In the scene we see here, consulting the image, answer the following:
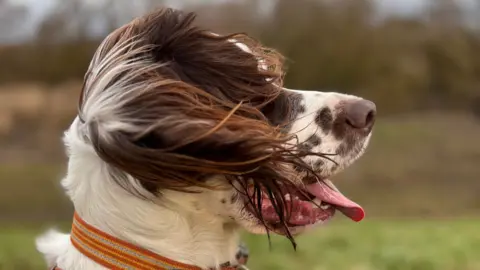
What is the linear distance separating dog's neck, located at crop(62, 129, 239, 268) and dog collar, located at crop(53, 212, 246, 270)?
0.6 inches

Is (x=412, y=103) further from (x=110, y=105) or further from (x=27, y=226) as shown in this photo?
(x=110, y=105)

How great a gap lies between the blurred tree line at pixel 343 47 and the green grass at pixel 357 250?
2.31 metres

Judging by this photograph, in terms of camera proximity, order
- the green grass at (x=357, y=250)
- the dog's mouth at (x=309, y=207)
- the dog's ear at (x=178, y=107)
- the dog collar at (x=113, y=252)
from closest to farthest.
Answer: the dog's ear at (x=178, y=107) < the dog collar at (x=113, y=252) < the dog's mouth at (x=309, y=207) < the green grass at (x=357, y=250)

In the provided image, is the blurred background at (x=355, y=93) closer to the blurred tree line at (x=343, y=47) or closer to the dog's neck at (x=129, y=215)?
the blurred tree line at (x=343, y=47)

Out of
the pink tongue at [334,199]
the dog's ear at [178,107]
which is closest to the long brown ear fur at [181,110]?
the dog's ear at [178,107]

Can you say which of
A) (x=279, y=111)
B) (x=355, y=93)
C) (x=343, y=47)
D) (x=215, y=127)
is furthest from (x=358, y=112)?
(x=343, y=47)

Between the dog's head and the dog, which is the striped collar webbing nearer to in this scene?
the dog

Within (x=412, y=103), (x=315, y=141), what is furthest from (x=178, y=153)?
(x=412, y=103)

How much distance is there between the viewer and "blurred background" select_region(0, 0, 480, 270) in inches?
234

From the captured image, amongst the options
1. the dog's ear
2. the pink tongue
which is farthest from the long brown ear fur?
the pink tongue

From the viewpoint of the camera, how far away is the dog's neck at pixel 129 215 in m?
1.89

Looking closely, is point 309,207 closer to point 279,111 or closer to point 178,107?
point 279,111

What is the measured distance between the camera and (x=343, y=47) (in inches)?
447

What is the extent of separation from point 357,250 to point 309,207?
12.3 ft
